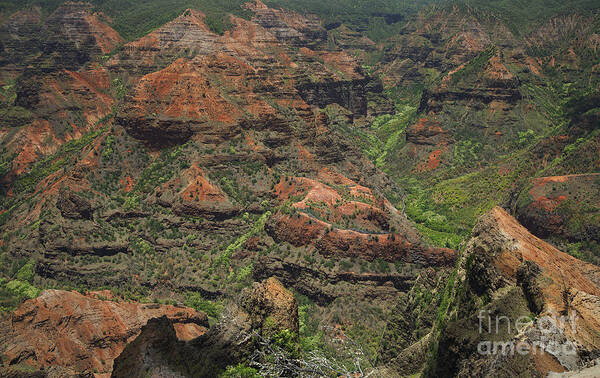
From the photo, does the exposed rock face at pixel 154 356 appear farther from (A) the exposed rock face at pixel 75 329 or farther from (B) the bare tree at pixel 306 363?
(A) the exposed rock face at pixel 75 329

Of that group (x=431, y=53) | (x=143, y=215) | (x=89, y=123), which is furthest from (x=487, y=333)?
(x=431, y=53)

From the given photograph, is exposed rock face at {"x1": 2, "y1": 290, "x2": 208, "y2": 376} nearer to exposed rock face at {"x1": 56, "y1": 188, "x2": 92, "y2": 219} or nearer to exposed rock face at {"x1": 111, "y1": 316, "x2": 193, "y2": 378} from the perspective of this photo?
exposed rock face at {"x1": 56, "y1": 188, "x2": 92, "y2": 219}

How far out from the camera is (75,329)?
128ft

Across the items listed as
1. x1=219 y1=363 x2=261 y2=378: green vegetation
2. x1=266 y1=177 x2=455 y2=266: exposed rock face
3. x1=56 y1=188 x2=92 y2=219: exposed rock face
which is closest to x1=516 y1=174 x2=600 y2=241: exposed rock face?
x1=266 y1=177 x2=455 y2=266: exposed rock face

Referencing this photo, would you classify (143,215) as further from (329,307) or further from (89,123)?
(89,123)

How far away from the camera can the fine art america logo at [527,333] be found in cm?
1264

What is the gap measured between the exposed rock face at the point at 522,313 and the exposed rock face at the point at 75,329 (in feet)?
90.4

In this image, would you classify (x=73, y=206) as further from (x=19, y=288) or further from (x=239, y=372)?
(x=239, y=372)

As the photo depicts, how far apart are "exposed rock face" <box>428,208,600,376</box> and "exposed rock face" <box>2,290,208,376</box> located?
27540 mm

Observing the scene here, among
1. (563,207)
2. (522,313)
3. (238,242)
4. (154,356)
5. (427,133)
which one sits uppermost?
(522,313)

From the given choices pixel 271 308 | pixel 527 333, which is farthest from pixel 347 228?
pixel 527 333

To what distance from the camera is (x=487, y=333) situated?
1485 cm

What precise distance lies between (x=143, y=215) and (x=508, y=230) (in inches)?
2013

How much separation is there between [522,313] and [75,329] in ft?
118
